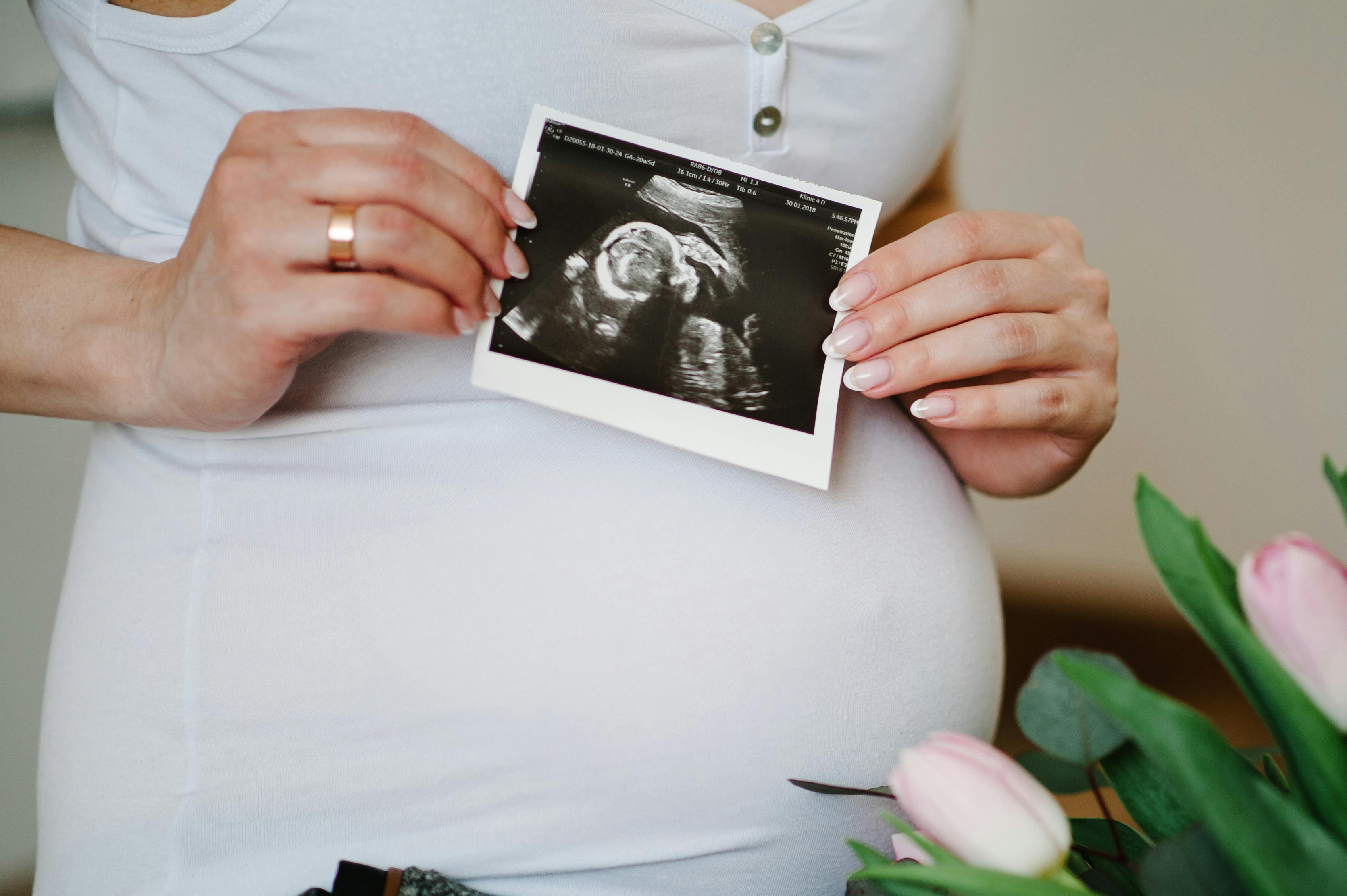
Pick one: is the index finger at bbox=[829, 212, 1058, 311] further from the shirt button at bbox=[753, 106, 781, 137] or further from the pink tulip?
the pink tulip

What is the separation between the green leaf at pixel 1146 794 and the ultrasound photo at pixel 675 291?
0.26m

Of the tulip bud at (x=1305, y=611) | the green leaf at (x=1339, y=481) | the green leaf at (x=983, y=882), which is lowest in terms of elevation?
the green leaf at (x=983, y=882)

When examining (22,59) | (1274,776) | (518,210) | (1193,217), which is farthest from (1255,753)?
(1193,217)

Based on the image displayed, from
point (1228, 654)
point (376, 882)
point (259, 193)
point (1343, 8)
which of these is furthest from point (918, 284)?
point (1343, 8)

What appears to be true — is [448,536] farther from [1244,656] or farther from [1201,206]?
[1201,206]

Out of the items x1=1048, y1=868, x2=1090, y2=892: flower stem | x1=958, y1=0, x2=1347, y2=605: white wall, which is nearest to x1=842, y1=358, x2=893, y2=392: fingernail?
x1=1048, y1=868, x2=1090, y2=892: flower stem

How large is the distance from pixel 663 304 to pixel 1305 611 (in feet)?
1.39

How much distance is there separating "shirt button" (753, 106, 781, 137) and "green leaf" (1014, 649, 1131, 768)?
50 centimetres

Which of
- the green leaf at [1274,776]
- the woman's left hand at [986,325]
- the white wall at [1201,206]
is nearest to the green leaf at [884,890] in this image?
the green leaf at [1274,776]

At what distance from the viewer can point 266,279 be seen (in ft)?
1.59

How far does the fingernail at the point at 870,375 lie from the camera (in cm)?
61

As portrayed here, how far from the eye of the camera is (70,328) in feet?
1.90

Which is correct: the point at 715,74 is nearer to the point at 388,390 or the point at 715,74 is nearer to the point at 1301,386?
the point at 388,390

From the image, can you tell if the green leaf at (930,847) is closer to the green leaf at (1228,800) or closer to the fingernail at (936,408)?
the green leaf at (1228,800)
